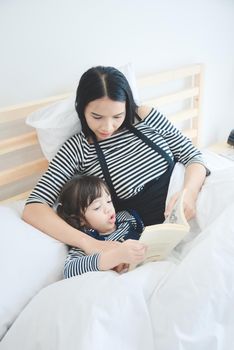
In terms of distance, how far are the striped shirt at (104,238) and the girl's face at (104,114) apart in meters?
0.29

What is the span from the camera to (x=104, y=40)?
1328 mm

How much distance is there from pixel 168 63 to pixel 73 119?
2.23ft

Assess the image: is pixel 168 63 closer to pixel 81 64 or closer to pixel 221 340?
pixel 81 64

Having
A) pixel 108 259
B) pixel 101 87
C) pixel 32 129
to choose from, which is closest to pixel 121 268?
pixel 108 259

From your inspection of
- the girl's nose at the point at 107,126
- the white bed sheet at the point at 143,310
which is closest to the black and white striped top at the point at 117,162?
the girl's nose at the point at 107,126

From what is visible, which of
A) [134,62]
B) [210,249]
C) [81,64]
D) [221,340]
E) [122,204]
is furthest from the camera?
[134,62]

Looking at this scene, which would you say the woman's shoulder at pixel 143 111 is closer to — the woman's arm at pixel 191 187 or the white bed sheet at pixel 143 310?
the woman's arm at pixel 191 187

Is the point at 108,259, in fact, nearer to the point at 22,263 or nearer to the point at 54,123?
the point at 22,263

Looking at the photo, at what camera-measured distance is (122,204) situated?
1.11 meters

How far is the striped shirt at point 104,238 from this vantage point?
0.83 m

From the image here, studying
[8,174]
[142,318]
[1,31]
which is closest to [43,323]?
[142,318]

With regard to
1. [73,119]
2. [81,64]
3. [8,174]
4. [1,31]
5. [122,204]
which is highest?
[1,31]

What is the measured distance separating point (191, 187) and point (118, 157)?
27 centimetres

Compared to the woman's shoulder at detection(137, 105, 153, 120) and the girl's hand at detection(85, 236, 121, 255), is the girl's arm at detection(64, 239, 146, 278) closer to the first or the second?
the girl's hand at detection(85, 236, 121, 255)
